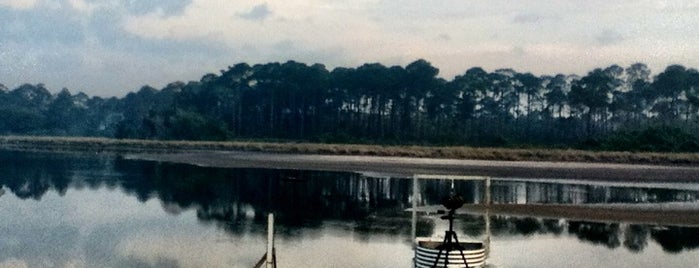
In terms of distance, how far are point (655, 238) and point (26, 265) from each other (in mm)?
17929

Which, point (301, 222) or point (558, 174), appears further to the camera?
point (558, 174)

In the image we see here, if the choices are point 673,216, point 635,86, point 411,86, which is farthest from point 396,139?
point 673,216

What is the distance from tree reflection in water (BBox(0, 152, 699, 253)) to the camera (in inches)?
1102

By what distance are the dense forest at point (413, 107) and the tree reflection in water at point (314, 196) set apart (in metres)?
48.0

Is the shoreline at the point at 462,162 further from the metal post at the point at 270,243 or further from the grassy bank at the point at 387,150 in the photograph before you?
the metal post at the point at 270,243

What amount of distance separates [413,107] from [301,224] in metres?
83.2

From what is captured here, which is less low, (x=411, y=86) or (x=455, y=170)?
(x=411, y=86)

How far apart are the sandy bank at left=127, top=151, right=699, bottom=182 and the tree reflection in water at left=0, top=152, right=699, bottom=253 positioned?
14.7 feet

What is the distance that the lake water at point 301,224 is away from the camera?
2256cm

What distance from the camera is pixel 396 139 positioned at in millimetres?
106188

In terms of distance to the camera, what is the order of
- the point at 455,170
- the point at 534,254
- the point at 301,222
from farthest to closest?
the point at 455,170, the point at 301,222, the point at 534,254

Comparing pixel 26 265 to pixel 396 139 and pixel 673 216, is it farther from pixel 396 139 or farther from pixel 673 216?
pixel 396 139

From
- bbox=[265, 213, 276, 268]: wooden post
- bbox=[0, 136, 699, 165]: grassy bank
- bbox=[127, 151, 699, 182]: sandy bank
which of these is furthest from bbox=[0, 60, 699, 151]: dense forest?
bbox=[265, 213, 276, 268]: wooden post

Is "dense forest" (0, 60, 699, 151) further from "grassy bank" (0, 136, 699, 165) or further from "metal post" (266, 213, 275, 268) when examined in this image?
"metal post" (266, 213, 275, 268)
